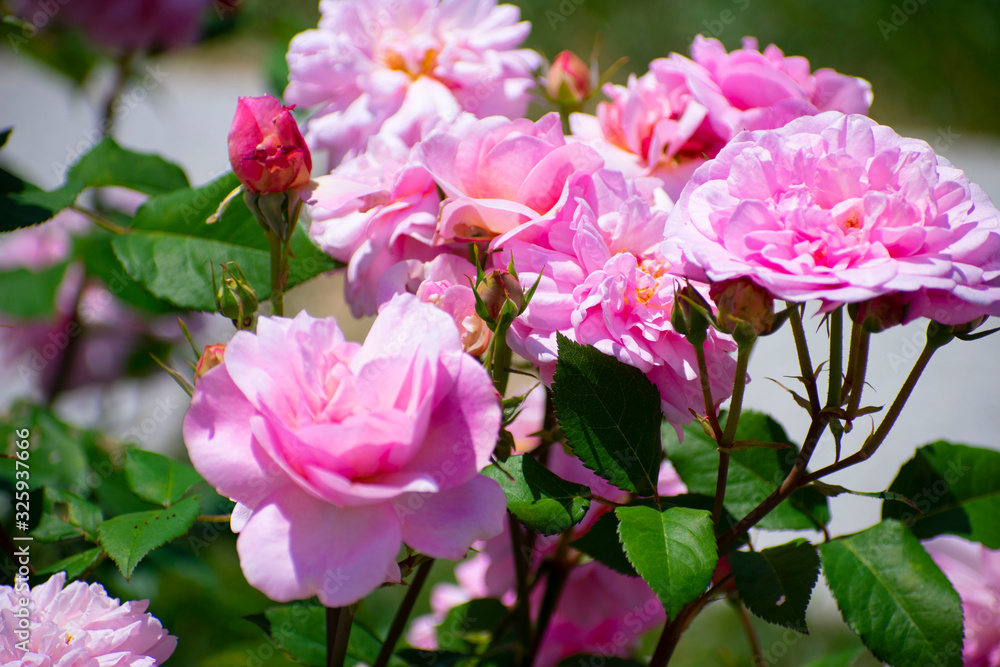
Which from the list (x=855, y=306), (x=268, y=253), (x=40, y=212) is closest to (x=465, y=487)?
(x=855, y=306)

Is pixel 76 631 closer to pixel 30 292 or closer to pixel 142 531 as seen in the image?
pixel 142 531

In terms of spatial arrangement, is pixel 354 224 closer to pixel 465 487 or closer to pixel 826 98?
pixel 465 487

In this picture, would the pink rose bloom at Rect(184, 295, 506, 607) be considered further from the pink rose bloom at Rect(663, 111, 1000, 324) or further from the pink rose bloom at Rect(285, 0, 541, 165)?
the pink rose bloom at Rect(285, 0, 541, 165)

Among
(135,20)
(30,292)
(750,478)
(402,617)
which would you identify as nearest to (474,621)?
(402,617)

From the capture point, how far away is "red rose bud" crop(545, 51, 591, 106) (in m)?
0.77

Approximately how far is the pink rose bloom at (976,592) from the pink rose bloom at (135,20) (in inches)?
44.9

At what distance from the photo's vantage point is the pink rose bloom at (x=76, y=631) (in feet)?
1.46

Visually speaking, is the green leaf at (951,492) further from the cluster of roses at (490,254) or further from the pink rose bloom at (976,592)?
the cluster of roses at (490,254)

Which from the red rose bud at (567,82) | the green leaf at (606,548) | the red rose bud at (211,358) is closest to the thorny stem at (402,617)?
the green leaf at (606,548)

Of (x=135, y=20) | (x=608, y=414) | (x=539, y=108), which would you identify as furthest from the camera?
(x=135, y=20)

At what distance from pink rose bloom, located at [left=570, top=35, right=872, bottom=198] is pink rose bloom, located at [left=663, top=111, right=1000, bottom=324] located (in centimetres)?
14

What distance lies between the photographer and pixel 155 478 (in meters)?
0.61

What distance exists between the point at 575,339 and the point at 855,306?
152mm

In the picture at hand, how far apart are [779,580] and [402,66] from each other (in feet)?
1.65
